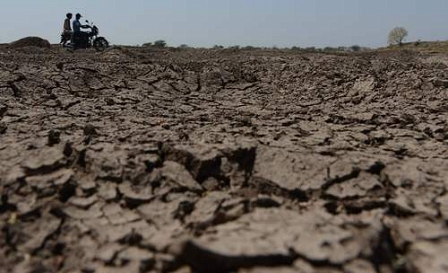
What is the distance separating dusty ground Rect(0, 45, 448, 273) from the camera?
2.51m

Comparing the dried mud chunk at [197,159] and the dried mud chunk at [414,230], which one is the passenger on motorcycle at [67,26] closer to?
the dried mud chunk at [197,159]

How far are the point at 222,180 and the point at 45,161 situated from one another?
1.41 metres

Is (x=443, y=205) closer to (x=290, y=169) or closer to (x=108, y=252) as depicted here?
(x=290, y=169)

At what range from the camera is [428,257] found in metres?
2.45

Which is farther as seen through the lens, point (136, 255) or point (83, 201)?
point (83, 201)

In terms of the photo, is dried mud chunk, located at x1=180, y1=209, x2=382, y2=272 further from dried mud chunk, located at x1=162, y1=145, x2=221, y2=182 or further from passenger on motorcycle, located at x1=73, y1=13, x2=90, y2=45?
passenger on motorcycle, located at x1=73, y1=13, x2=90, y2=45

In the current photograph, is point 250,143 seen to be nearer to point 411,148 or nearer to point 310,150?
point 310,150

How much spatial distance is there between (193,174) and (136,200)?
537 millimetres

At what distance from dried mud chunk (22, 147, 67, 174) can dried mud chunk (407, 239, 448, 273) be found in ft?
8.49

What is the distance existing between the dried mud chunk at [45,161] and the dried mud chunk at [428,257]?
2587mm

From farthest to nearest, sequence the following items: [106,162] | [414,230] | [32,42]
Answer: [32,42]
[106,162]
[414,230]

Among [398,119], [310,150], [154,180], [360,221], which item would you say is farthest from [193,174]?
[398,119]

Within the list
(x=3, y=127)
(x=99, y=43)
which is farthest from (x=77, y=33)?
(x=3, y=127)

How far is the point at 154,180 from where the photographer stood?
134 inches
